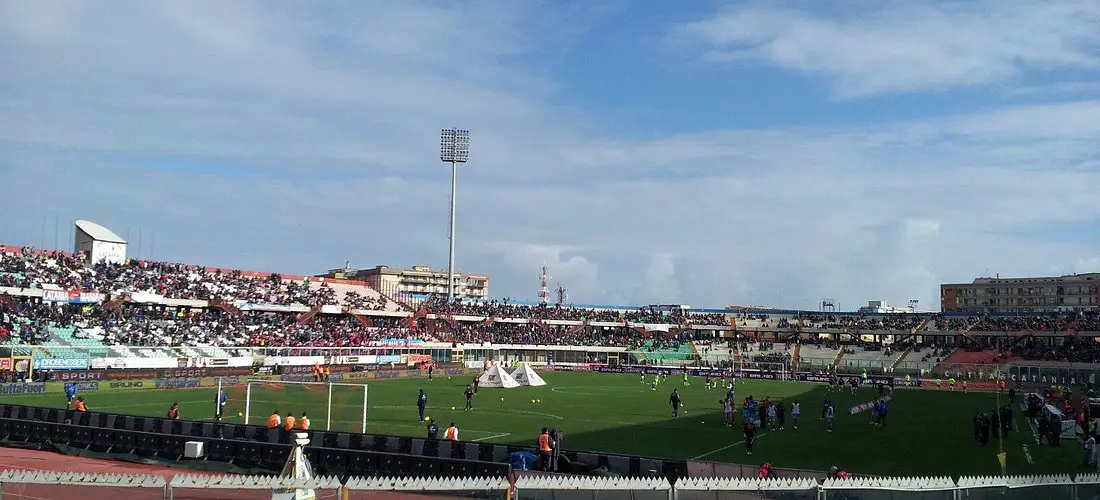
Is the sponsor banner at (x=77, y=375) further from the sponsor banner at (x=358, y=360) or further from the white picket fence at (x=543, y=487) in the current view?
the white picket fence at (x=543, y=487)

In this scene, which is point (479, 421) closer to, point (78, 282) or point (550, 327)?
point (78, 282)

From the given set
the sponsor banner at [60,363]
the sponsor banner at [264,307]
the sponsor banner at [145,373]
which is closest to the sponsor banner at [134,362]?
the sponsor banner at [145,373]

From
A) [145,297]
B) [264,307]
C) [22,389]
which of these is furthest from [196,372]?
[264,307]

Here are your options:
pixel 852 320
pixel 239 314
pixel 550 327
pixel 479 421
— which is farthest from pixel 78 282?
pixel 852 320

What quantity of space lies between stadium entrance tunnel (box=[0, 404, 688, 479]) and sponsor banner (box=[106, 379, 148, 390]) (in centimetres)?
2445

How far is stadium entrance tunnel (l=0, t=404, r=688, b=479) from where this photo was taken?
23.1 m

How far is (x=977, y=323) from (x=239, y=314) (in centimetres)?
8041

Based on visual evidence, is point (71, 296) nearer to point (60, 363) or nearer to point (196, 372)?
point (60, 363)

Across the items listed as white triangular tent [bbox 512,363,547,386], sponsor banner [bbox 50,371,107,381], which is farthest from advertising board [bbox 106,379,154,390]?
white triangular tent [bbox 512,363,547,386]

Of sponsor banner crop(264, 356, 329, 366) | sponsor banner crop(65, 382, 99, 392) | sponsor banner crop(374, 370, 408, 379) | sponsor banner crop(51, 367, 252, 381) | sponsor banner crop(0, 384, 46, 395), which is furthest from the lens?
sponsor banner crop(374, 370, 408, 379)

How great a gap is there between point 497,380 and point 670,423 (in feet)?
78.6

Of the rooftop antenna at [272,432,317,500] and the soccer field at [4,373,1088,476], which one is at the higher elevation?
the rooftop antenna at [272,432,317,500]

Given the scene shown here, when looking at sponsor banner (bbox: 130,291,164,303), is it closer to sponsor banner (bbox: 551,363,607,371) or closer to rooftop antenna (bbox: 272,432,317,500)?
sponsor banner (bbox: 551,363,607,371)

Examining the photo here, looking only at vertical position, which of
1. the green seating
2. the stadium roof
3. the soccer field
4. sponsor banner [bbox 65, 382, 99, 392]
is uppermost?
the stadium roof
